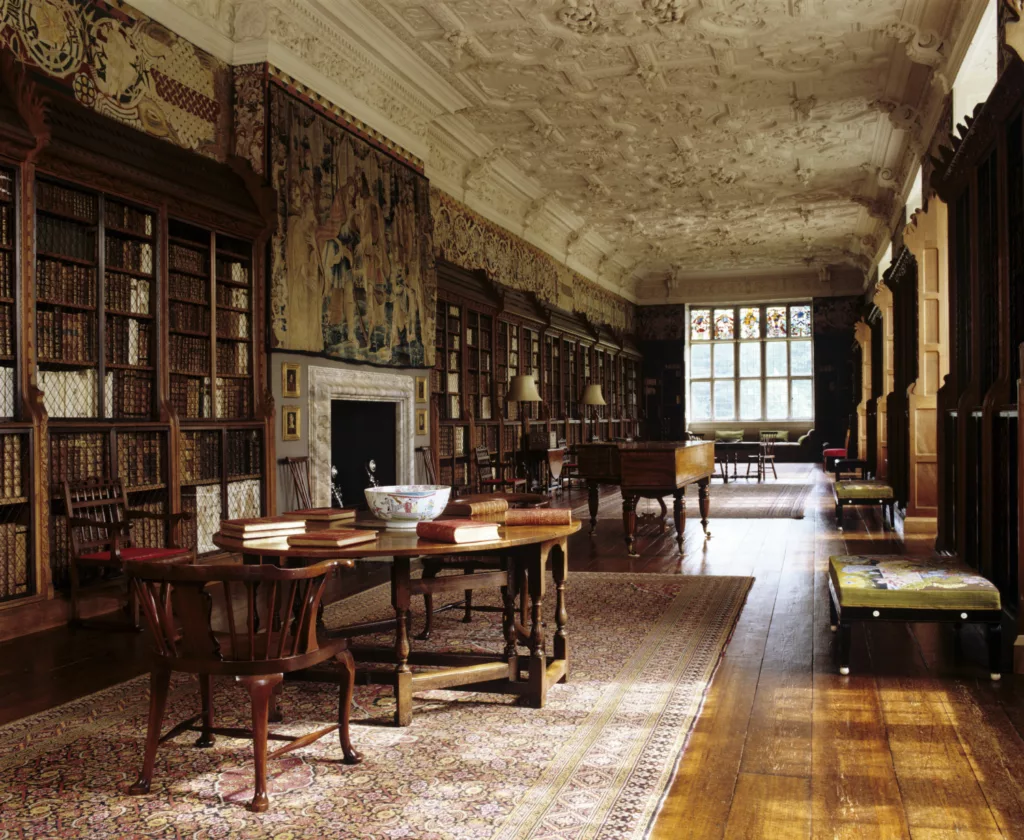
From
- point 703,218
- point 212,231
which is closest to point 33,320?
point 212,231

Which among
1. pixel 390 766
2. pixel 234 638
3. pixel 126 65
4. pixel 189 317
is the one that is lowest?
pixel 390 766

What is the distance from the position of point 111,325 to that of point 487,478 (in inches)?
208

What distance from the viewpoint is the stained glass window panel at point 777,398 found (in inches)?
936

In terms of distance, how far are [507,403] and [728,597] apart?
779cm

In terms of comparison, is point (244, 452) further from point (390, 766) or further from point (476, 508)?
point (390, 766)

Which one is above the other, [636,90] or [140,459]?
[636,90]

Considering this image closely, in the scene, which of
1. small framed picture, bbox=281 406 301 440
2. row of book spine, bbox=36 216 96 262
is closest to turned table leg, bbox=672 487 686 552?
small framed picture, bbox=281 406 301 440

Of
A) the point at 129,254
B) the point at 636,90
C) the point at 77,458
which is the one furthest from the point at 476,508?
the point at 636,90

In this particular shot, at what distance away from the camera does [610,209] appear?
16188mm

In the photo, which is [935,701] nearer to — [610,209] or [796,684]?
[796,684]

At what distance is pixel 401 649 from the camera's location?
340 centimetres

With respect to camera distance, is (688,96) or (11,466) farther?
→ (688,96)

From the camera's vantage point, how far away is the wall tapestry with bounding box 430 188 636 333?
11.7m

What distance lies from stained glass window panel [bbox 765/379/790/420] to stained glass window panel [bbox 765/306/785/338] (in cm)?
126
